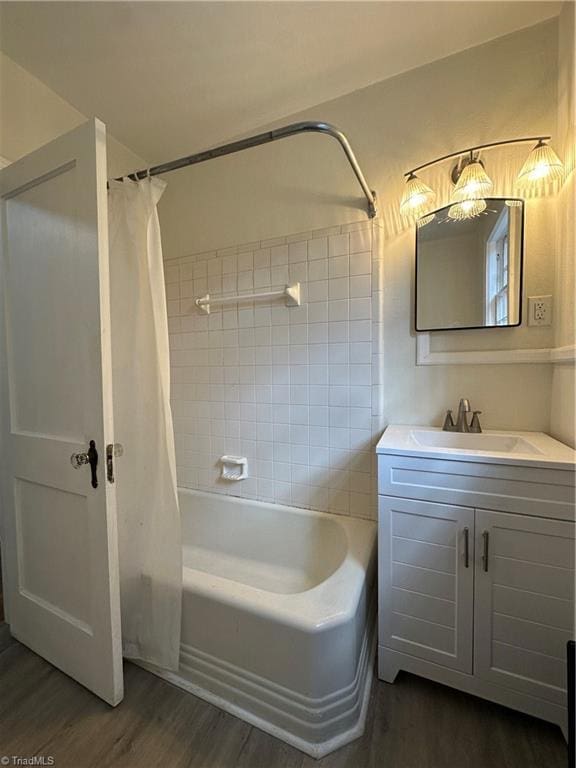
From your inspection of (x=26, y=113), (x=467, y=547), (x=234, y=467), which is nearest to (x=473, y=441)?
(x=467, y=547)

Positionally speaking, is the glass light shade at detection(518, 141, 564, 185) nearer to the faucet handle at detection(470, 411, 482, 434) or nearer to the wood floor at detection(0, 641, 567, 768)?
the faucet handle at detection(470, 411, 482, 434)

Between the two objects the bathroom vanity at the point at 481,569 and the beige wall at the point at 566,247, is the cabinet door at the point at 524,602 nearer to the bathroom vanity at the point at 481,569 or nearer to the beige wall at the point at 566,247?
the bathroom vanity at the point at 481,569

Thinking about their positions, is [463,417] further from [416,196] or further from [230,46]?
[230,46]

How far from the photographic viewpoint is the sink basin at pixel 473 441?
131 centimetres

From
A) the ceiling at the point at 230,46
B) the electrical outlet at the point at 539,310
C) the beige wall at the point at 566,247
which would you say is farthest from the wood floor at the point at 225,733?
the ceiling at the point at 230,46

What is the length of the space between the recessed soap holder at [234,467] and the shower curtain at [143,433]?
2.23ft

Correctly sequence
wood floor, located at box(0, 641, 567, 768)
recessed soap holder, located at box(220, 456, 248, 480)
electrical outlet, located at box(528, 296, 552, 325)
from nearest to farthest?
1. wood floor, located at box(0, 641, 567, 768)
2. electrical outlet, located at box(528, 296, 552, 325)
3. recessed soap holder, located at box(220, 456, 248, 480)

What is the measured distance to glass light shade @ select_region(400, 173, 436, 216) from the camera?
4.73ft

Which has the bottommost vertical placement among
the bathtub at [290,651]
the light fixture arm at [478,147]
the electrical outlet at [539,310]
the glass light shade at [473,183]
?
the bathtub at [290,651]

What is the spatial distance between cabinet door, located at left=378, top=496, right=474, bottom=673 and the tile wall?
16.8 inches

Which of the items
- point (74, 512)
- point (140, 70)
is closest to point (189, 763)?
point (74, 512)

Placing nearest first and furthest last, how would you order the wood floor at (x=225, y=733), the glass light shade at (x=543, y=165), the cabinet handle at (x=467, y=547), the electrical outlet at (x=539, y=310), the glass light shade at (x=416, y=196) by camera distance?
1. the wood floor at (x=225, y=733)
2. the cabinet handle at (x=467, y=547)
3. the glass light shade at (x=543, y=165)
4. the electrical outlet at (x=539, y=310)
5. the glass light shade at (x=416, y=196)

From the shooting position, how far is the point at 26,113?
155 cm

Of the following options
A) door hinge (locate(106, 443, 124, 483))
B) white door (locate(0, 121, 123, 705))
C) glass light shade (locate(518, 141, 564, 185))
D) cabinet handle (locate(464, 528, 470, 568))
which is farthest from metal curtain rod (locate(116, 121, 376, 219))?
cabinet handle (locate(464, 528, 470, 568))
